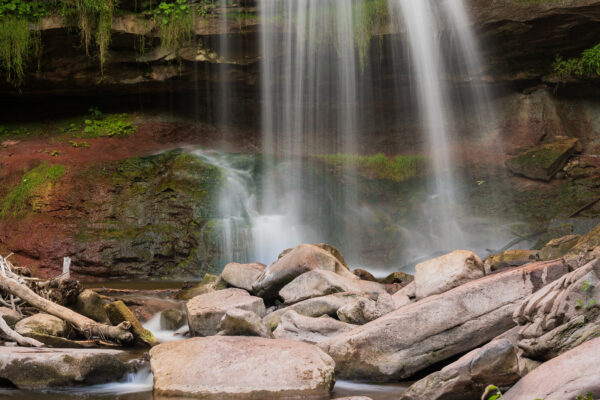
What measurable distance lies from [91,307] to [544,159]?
36.8 feet

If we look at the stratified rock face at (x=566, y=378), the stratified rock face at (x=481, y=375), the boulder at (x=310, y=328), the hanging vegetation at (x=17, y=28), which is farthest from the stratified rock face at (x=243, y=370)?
the hanging vegetation at (x=17, y=28)

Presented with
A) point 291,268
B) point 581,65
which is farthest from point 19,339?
point 581,65

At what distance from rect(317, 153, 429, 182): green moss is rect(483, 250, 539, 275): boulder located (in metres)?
7.20

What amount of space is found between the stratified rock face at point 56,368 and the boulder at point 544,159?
11.7 metres

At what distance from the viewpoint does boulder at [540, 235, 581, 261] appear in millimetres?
6877

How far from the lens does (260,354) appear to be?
4344mm

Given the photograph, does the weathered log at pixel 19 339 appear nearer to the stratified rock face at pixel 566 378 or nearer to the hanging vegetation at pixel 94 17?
the stratified rock face at pixel 566 378

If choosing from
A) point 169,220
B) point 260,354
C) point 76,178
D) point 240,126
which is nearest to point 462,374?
point 260,354

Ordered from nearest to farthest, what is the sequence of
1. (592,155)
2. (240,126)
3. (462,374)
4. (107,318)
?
(462,374) → (107,318) → (592,155) → (240,126)

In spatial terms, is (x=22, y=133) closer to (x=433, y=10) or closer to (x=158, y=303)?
(x=158, y=303)

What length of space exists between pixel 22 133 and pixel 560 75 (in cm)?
1502

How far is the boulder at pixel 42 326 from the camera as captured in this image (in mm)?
5355

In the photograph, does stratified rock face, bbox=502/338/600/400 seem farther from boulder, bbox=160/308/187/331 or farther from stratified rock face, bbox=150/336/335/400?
boulder, bbox=160/308/187/331

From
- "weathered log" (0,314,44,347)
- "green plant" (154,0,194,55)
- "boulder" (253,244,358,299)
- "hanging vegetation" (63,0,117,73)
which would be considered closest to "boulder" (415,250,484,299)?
"boulder" (253,244,358,299)
